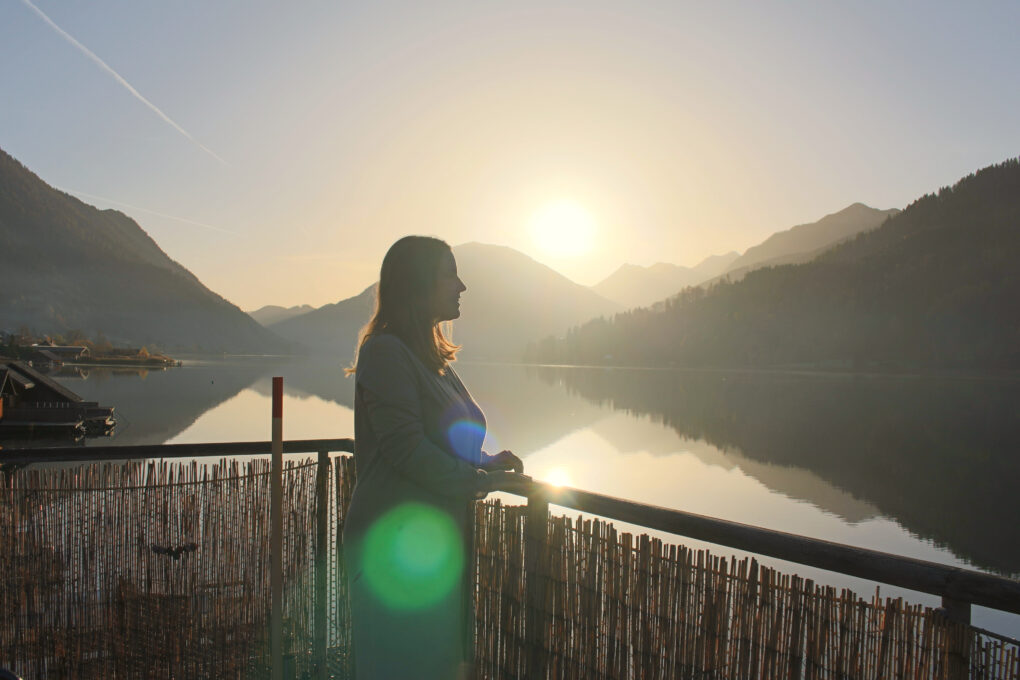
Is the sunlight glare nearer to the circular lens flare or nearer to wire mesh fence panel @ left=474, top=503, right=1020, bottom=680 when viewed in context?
wire mesh fence panel @ left=474, top=503, right=1020, bottom=680

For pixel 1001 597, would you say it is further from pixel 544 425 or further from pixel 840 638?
pixel 544 425

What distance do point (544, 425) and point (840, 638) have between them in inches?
1378

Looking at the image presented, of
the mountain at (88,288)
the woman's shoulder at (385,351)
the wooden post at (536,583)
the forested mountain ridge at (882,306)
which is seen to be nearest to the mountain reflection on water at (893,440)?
the wooden post at (536,583)

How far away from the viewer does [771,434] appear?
35.1 meters

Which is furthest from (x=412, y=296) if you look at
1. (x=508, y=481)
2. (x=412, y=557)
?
(x=412, y=557)

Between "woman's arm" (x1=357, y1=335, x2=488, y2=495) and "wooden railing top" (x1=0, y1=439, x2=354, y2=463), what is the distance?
57.7 inches

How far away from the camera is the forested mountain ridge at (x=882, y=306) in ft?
316

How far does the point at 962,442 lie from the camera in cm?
3444

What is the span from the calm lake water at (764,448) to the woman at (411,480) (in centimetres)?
1106

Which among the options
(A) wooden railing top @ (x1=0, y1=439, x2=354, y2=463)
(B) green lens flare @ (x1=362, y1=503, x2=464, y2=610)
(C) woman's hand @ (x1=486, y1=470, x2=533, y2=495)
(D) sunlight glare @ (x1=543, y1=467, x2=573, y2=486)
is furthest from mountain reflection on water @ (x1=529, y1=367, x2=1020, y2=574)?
(B) green lens flare @ (x1=362, y1=503, x2=464, y2=610)

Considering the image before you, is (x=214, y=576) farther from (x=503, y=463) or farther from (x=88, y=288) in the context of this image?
(x=88, y=288)

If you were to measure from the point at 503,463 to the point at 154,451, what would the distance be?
1.97m

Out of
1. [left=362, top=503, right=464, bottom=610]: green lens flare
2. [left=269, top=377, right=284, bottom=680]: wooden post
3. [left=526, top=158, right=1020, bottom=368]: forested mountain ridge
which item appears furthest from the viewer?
[left=526, top=158, right=1020, bottom=368]: forested mountain ridge

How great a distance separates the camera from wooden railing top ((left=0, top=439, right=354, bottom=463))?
3035mm
